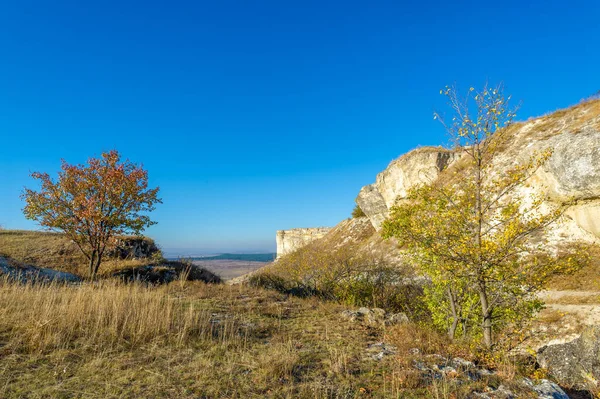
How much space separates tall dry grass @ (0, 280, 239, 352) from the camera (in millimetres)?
5477

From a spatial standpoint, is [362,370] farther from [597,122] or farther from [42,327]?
[597,122]

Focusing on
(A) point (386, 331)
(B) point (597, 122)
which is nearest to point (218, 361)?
(A) point (386, 331)

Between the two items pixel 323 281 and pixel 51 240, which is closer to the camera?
pixel 323 281

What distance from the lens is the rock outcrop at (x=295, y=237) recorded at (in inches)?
2264

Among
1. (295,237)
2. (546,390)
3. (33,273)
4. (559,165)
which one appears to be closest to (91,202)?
(33,273)

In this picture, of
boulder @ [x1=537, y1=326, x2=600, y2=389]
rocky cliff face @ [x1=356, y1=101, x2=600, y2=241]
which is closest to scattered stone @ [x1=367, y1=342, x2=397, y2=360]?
rocky cliff face @ [x1=356, y1=101, x2=600, y2=241]

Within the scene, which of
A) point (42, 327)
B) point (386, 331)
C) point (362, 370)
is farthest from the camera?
Result: point (386, 331)

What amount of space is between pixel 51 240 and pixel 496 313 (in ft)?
89.1

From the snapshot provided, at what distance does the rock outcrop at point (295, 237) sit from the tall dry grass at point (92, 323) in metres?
50.2

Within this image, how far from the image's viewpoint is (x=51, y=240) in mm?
21641

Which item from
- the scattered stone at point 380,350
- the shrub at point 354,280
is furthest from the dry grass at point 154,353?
the shrub at point 354,280

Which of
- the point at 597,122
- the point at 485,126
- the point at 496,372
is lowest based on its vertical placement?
the point at 496,372

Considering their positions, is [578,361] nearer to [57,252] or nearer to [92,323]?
[92,323]

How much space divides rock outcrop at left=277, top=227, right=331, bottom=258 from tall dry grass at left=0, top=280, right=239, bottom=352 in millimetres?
50221
